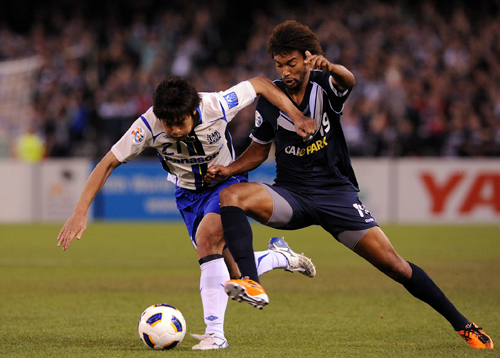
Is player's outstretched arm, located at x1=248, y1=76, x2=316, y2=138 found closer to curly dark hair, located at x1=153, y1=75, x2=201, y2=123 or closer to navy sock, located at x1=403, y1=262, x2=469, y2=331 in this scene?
curly dark hair, located at x1=153, y1=75, x2=201, y2=123

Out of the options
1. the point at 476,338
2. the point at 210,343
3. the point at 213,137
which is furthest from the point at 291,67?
the point at 476,338

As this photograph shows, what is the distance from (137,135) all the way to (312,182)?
1239 mm

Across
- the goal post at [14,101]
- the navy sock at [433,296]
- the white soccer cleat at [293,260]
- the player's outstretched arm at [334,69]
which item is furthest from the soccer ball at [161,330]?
the goal post at [14,101]

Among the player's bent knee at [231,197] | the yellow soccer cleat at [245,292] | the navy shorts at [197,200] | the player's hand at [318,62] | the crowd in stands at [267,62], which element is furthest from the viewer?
the crowd in stands at [267,62]

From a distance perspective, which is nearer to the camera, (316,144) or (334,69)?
(334,69)

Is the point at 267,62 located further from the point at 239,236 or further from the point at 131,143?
the point at 239,236

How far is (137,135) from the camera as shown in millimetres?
4707

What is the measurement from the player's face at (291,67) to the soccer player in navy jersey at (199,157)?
0.13 metres

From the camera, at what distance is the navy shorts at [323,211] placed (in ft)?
15.7

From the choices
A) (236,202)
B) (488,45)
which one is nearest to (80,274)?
(236,202)

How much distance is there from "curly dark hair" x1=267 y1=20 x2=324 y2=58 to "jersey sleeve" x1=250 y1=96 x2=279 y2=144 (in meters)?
0.42

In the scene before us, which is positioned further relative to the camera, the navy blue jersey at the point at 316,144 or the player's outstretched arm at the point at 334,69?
the navy blue jersey at the point at 316,144

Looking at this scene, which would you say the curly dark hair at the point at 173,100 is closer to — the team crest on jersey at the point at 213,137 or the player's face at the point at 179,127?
the player's face at the point at 179,127

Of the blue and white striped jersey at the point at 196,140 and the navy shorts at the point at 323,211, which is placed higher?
the blue and white striped jersey at the point at 196,140
